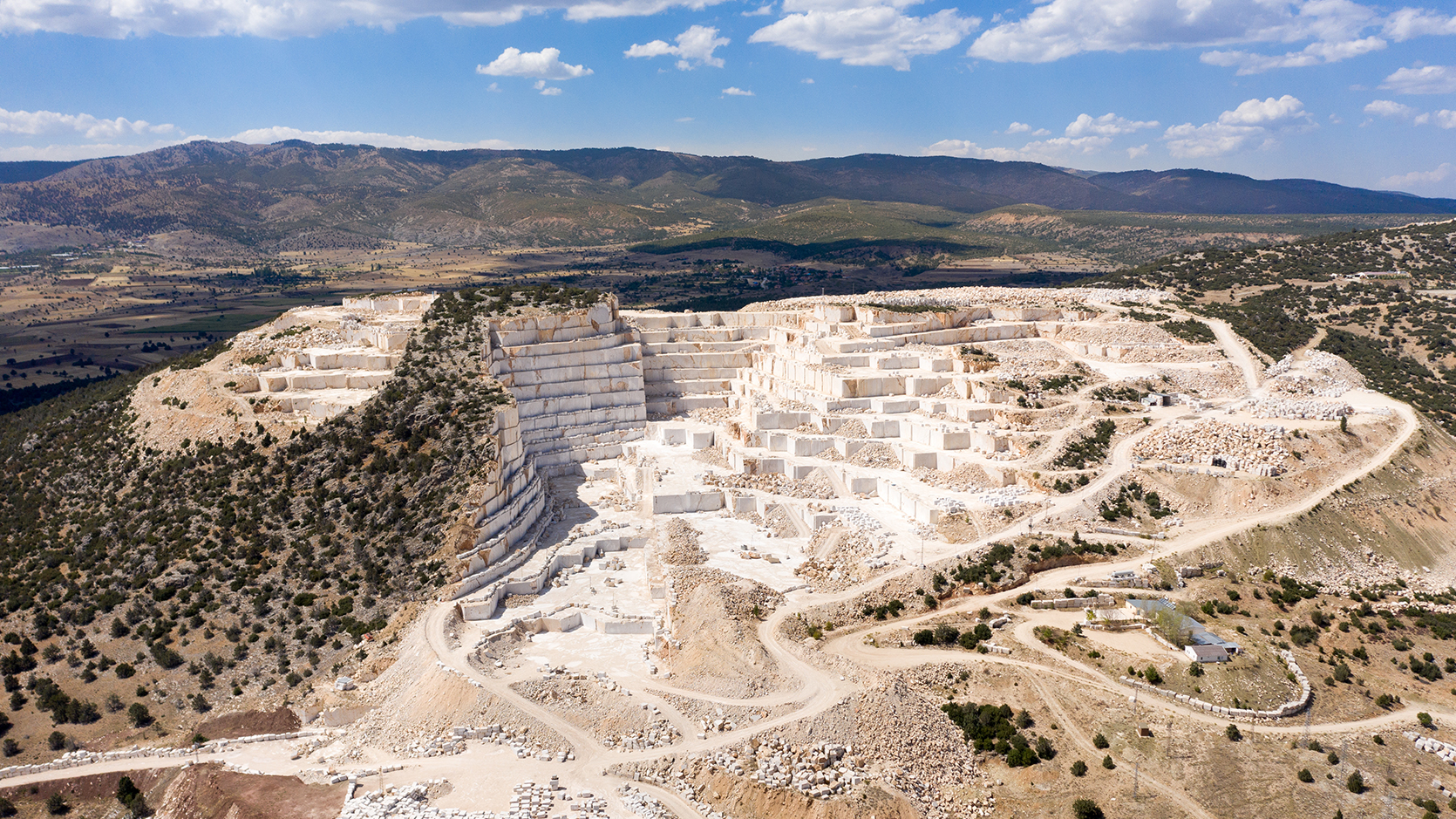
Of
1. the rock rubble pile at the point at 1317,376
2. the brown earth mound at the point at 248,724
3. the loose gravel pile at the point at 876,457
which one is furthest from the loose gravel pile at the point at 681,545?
the rock rubble pile at the point at 1317,376

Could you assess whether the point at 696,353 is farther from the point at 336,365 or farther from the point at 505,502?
the point at 505,502

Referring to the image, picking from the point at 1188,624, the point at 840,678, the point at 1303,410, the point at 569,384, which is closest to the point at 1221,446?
the point at 1303,410

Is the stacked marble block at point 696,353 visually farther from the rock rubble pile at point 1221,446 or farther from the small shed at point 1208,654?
the small shed at point 1208,654

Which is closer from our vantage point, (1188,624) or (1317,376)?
(1188,624)

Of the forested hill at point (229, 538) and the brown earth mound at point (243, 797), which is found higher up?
the forested hill at point (229, 538)

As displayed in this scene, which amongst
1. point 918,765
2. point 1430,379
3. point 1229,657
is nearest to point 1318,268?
point 1430,379

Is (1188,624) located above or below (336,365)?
below
